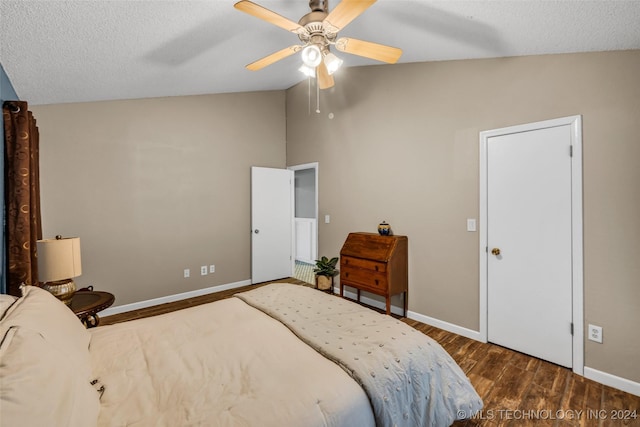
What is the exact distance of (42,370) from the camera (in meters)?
0.84

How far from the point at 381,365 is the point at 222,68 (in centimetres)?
313

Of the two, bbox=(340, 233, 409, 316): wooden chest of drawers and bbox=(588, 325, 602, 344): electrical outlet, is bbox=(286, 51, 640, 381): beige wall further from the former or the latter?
bbox=(340, 233, 409, 316): wooden chest of drawers

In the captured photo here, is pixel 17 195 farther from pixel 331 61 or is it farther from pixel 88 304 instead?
pixel 331 61

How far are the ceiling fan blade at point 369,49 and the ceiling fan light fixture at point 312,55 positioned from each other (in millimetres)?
257

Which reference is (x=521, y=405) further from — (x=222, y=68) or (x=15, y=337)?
(x=222, y=68)

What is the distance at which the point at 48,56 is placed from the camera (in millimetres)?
1903

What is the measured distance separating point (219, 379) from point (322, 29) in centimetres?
194

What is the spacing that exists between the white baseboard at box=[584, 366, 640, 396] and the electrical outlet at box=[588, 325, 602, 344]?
0.74ft

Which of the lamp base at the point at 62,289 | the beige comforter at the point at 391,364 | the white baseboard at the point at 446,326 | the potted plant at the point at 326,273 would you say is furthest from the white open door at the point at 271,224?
the beige comforter at the point at 391,364

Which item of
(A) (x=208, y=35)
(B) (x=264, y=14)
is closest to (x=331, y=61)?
→ (B) (x=264, y=14)

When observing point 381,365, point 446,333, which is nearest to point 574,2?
point 381,365

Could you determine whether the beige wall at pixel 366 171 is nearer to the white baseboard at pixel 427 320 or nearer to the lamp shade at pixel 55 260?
the white baseboard at pixel 427 320

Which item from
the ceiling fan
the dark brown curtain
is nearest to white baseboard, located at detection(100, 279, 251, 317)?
the dark brown curtain

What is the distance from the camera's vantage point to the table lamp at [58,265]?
1.88m
